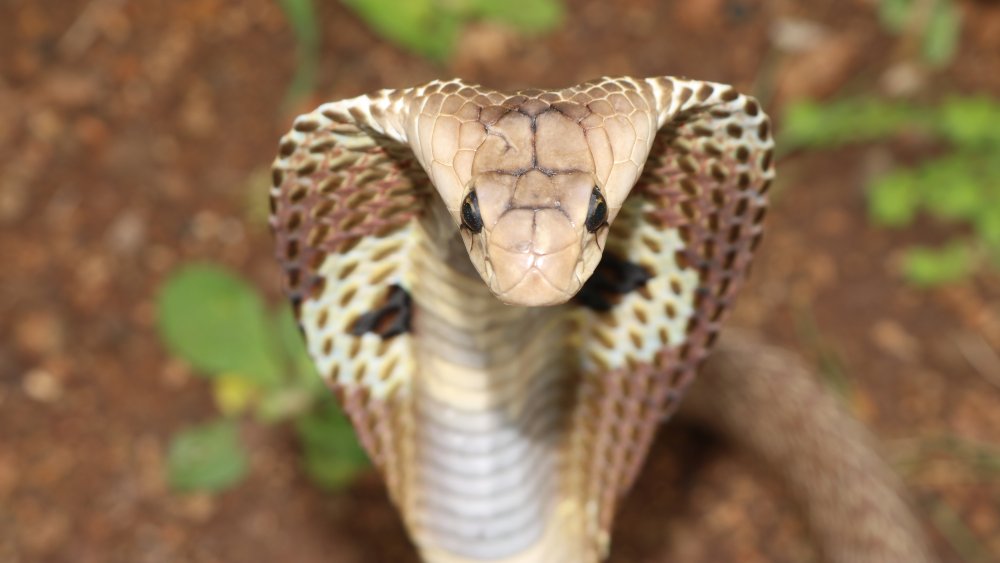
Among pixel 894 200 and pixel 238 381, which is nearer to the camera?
pixel 238 381

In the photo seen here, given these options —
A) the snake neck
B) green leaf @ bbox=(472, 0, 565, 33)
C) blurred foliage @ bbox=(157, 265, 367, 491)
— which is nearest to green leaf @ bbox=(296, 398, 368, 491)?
blurred foliage @ bbox=(157, 265, 367, 491)

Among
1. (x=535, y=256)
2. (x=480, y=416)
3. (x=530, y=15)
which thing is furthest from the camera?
(x=530, y=15)

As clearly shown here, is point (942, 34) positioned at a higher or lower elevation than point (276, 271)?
higher

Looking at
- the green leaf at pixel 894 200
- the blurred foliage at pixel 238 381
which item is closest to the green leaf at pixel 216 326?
the blurred foliage at pixel 238 381

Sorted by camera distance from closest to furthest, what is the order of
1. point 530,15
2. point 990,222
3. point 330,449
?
1. point 330,449
2. point 990,222
3. point 530,15

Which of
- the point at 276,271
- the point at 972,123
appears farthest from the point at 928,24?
the point at 276,271

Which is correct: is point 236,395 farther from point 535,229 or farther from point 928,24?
point 928,24

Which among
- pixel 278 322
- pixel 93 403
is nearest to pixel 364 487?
pixel 278 322

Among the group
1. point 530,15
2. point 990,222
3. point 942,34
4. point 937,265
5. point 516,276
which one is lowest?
point 937,265
